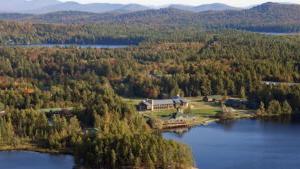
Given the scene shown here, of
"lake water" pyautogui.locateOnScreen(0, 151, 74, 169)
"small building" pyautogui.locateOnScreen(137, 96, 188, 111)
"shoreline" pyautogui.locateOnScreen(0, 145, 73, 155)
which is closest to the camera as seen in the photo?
"lake water" pyautogui.locateOnScreen(0, 151, 74, 169)

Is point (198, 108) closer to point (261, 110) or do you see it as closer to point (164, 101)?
point (164, 101)

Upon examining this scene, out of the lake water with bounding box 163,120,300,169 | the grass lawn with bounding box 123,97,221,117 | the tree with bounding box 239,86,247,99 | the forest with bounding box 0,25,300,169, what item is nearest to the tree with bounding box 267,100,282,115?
the forest with bounding box 0,25,300,169

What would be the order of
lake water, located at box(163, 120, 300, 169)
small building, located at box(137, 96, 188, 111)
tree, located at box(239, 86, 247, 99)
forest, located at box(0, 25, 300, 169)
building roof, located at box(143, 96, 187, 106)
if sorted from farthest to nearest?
tree, located at box(239, 86, 247, 99)
building roof, located at box(143, 96, 187, 106)
small building, located at box(137, 96, 188, 111)
lake water, located at box(163, 120, 300, 169)
forest, located at box(0, 25, 300, 169)

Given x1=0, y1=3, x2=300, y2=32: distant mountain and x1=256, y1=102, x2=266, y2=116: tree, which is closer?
x1=256, y1=102, x2=266, y2=116: tree

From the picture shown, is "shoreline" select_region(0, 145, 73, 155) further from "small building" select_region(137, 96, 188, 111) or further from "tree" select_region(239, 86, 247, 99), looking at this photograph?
"tree" select_region(239, 86, 247, 99)

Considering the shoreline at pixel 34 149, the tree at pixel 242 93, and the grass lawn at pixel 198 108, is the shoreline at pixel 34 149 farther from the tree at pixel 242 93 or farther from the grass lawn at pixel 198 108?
the tree at pixel 242 93

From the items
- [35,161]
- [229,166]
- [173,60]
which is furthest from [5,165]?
[173,60]

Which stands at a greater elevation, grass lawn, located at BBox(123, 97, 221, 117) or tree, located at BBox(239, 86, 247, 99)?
tree, located at BBox(239, 86, 247, 99)
